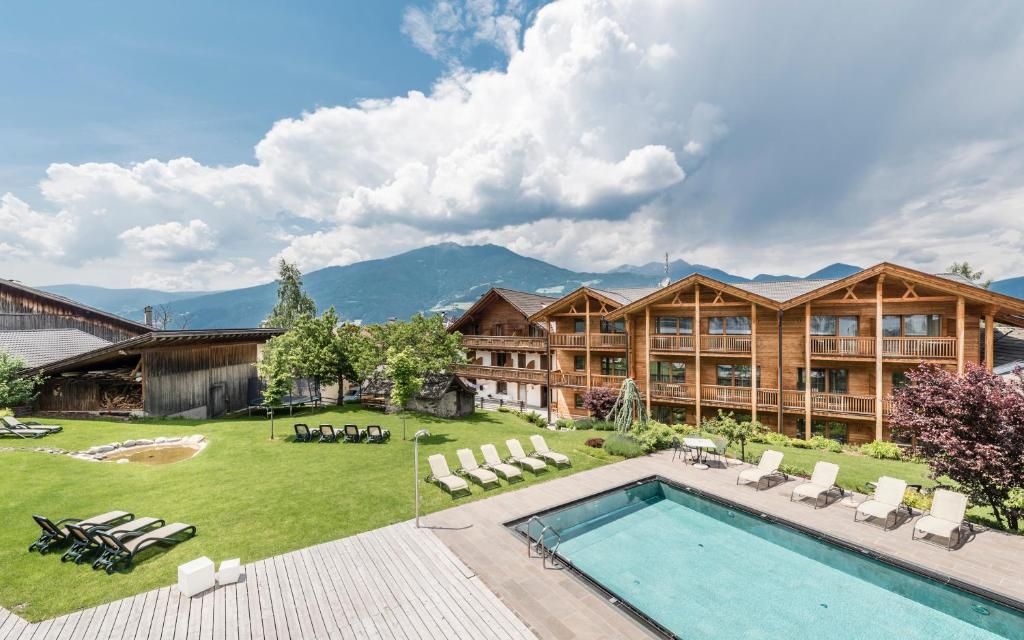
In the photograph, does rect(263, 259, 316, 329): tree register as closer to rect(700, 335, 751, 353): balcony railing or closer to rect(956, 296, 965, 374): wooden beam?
rect(700, 335, 751, 353): balcony railing

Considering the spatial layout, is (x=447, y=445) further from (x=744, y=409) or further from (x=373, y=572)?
(x=744, y=409)

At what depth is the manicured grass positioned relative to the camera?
28.8ft

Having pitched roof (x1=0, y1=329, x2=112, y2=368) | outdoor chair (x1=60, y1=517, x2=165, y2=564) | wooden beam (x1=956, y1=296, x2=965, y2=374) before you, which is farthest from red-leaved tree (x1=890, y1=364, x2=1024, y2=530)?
pitched roof (x1=0, y1=329, x2=112, y2=368)

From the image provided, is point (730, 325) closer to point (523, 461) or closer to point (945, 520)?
point (945, 520)

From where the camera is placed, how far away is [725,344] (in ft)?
79.1

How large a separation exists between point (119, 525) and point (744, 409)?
25416 millimetres

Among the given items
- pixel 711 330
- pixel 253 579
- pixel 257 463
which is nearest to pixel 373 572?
pixel 253 579

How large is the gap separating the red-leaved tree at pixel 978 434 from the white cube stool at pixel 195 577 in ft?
56.4

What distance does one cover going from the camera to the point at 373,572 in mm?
9133

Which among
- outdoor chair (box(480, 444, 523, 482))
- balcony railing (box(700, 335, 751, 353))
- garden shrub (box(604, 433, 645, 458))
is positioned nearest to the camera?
outdoor chair (box(480, 444, 523, 482))

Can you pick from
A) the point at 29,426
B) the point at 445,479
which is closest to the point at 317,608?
the point at 445,479

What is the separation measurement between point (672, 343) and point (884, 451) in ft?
34.4

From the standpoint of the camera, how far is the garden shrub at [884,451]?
18.4 metres

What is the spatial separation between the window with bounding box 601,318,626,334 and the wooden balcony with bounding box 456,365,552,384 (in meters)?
5.31
